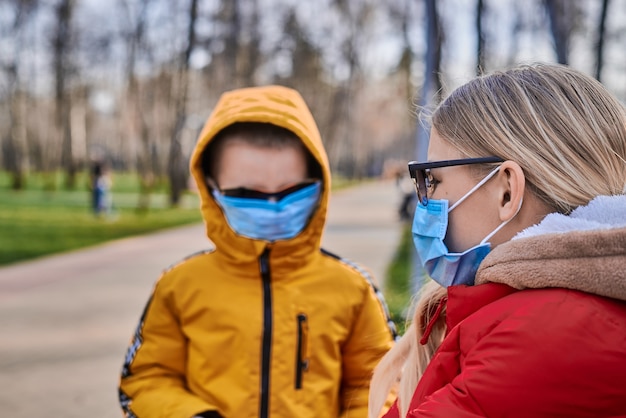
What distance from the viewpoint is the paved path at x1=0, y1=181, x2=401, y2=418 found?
14.3ft

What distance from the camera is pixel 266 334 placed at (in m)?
1.82

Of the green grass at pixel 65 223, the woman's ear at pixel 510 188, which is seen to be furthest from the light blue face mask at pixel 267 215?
the green grass at pixel 65 223

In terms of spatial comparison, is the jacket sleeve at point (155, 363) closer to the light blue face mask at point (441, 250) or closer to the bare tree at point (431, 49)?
the light blue face mask at point (441, 250)

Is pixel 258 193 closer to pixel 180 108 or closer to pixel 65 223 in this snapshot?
pixel 65 223

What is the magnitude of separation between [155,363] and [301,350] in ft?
1.42

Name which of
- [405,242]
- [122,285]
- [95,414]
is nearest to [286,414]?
[95,414]

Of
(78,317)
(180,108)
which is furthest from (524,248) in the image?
(180,108)

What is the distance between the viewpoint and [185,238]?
13.4 m

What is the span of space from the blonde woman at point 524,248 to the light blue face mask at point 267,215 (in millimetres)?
640

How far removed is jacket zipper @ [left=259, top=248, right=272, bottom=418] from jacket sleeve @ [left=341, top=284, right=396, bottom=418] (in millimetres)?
262

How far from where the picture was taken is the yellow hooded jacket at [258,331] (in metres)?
1.79

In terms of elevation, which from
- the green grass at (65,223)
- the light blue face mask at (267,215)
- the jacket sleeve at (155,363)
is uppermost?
the light blue face mask at (267,215)

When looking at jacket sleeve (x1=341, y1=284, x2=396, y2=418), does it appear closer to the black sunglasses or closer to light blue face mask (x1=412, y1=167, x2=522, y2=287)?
the black sunglasses

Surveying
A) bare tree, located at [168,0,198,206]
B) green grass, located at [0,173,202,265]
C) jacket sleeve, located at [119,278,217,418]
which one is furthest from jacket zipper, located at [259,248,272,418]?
bare tree, located at [168,0,198,206]
